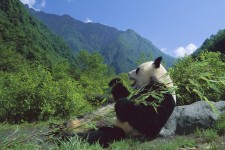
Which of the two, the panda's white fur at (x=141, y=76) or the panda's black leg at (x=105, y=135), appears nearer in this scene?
the panda's white fur at (x=141, y=76)

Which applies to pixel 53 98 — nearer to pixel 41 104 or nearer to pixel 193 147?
pixel 41 104

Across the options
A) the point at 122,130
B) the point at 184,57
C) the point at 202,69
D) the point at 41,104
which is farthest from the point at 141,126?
the point at 184,57

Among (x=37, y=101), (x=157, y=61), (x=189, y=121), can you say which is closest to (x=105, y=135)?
(x=157, y=61)

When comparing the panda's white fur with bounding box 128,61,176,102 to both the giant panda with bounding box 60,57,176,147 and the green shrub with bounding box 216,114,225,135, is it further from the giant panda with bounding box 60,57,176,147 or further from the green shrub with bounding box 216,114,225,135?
the green shrub with bounding box 216,114,225,135

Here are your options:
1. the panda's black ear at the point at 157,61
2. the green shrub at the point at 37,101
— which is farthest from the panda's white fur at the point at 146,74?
the green shrub at the point at 37,101

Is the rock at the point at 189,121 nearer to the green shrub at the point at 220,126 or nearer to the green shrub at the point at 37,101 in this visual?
the green shrub at the point at 220,126

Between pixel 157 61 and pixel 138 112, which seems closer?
pixel 157 61

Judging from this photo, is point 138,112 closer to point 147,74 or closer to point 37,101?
point 147,74

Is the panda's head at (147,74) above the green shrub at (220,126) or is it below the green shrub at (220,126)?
above

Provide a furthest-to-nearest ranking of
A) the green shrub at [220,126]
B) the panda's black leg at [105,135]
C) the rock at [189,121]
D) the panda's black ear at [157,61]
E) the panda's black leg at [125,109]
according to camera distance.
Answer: the rock at [189,121]
the green shrub at [220,126]
the panda's black leg at [105,135]
the panda's black leg at [125,109]
the panda's black ear at [157,61]

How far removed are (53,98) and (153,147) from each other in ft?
22.8

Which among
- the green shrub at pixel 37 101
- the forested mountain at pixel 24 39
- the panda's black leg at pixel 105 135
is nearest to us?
the panda's black leg at pixel 105 135

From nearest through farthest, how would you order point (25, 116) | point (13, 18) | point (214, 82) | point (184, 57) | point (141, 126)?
point (214, 82), point (141, 126), point (25, 116), point (184, 57), point (13, 18)

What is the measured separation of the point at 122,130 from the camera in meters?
7.18
